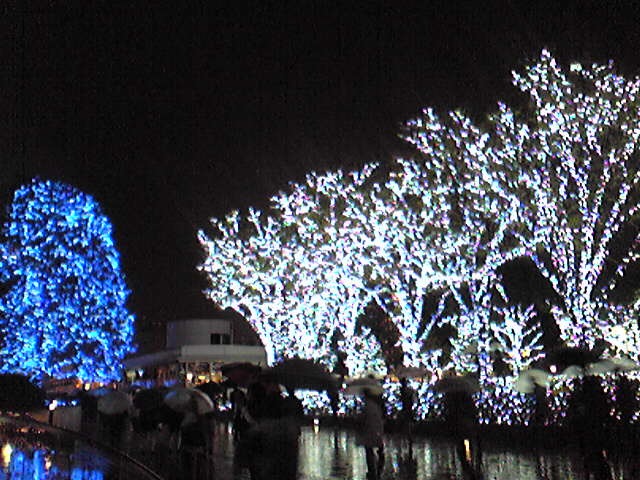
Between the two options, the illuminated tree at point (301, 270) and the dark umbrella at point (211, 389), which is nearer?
the dark umbrella at point (211, 389)

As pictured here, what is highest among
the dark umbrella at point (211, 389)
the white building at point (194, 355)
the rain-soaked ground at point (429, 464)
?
the white building at point (194, 355)

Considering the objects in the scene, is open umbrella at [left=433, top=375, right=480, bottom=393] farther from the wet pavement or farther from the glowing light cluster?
the glowing light cluster

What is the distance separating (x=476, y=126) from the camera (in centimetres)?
2097

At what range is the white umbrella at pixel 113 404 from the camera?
1615cm

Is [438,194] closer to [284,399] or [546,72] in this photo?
[546,72]

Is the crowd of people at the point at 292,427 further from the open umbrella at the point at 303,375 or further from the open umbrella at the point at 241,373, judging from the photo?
the open umbrella at the point at 303,375

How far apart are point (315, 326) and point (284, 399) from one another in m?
19.7

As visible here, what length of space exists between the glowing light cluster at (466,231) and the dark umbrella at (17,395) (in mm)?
8055

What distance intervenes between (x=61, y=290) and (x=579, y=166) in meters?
29.4

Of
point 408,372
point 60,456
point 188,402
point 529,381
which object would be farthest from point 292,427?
point 408,372

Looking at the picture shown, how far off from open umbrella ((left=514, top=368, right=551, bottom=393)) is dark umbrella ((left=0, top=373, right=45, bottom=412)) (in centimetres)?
2076

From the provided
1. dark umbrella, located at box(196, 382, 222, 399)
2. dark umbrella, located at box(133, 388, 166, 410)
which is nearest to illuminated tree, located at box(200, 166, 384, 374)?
dark umbrella, located at box(196, 382, 222, 399)

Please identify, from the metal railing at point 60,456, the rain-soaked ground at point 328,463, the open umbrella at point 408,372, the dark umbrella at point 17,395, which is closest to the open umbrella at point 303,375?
the rain-soaked ground at point 328,463

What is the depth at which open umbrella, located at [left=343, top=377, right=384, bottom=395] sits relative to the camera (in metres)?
12.8
